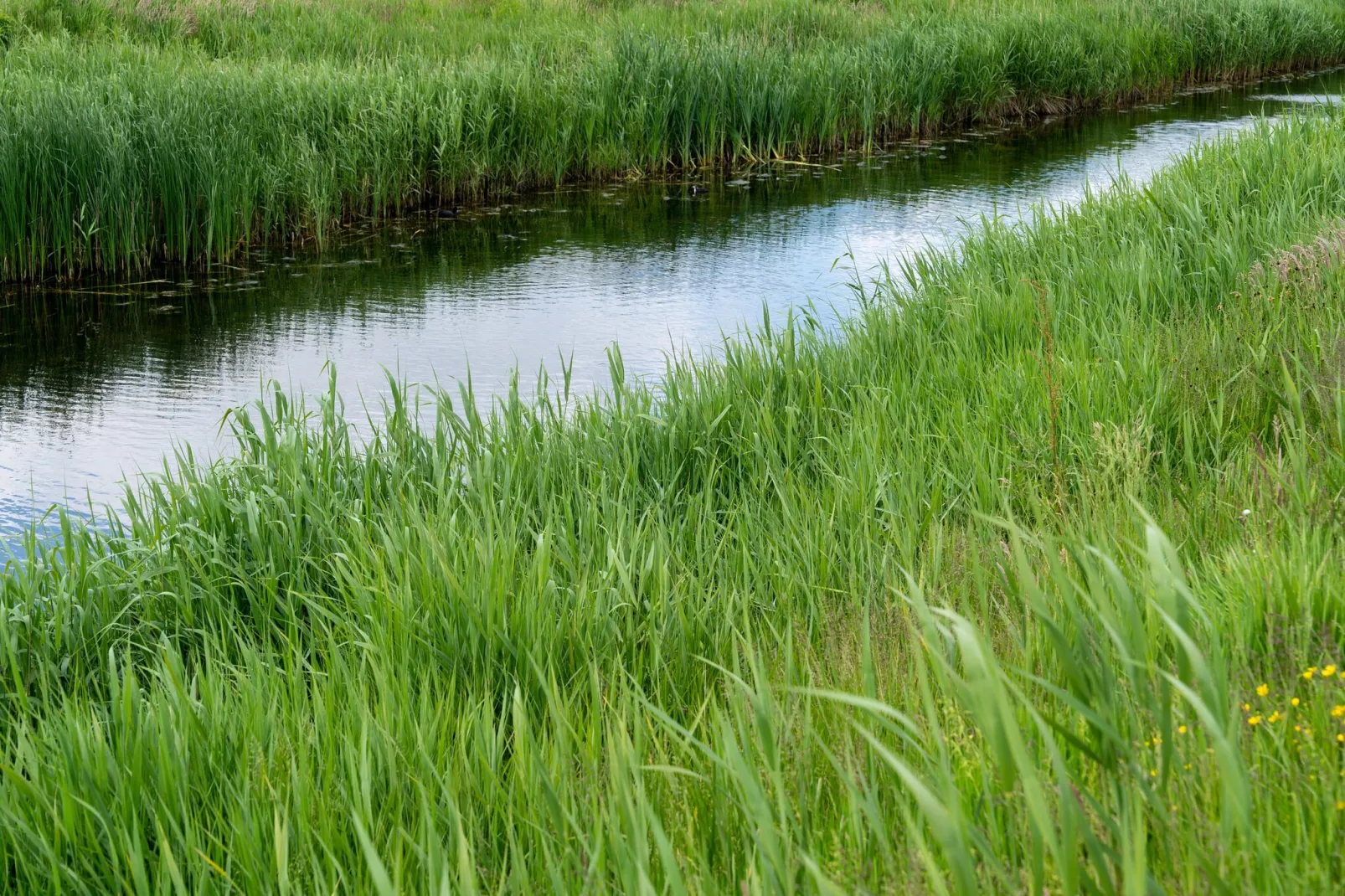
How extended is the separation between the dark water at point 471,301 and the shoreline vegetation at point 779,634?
4.26ft

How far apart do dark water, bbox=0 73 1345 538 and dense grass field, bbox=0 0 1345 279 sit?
1.41 feet

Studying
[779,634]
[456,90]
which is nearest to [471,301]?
[456,90]

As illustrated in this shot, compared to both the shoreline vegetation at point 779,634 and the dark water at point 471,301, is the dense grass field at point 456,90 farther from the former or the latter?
the shoreline vegetation at point 779,634

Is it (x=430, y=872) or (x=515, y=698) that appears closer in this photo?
(x=430, y=872)

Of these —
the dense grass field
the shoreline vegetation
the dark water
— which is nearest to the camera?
the shoreline vegetation


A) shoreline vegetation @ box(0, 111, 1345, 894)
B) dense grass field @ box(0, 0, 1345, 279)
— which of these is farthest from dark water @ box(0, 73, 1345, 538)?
shoreline vegetation @ box(0, 111, 1345, 894)

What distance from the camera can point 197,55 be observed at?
36.8ft

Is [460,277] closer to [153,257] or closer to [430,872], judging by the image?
[153,257]

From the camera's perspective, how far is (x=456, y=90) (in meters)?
10.4

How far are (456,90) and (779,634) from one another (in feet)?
28.4

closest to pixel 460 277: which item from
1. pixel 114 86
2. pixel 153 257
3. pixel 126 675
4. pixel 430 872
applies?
pixel 153 257

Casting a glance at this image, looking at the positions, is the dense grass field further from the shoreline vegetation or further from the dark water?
the shoreline vegetation

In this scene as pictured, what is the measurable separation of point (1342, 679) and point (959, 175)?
10052 mm

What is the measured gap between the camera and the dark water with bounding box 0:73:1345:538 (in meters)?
6.12
